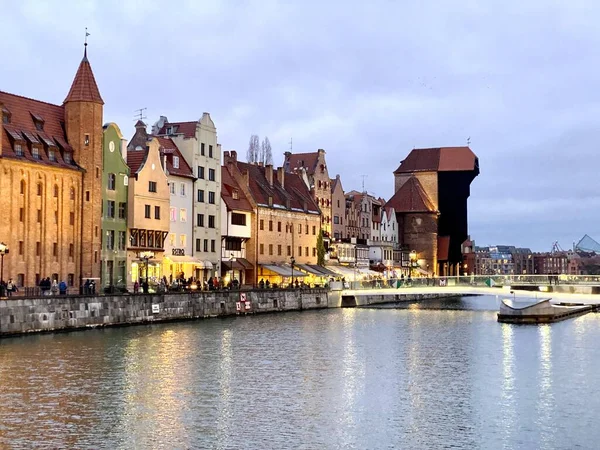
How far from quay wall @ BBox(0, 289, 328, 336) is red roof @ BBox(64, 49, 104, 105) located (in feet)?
51.5

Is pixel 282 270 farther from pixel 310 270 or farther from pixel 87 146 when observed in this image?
pixel 87 146

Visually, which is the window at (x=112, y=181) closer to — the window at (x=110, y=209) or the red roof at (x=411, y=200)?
the window at (x=110, y=209)

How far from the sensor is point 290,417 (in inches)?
1415

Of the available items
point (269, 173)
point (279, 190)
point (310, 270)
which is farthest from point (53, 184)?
point (310, 270)

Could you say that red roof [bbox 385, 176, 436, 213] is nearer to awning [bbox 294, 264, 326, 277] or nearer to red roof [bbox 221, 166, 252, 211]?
awning [bbox 294, 264, 326, 277]

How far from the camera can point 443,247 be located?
172 m

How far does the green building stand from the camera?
3105 inches

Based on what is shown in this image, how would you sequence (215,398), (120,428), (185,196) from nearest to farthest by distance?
(120,428) → (215,398) → (185,196)

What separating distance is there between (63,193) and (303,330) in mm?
20148

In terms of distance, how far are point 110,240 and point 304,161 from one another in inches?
2104

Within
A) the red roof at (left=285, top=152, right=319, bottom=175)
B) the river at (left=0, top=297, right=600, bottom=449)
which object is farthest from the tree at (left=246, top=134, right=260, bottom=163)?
the river at (left=0, top=297, right=600, bottom=449)

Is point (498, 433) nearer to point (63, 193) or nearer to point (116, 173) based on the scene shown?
point (63, 193)

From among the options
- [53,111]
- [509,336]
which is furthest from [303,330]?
[53,111]

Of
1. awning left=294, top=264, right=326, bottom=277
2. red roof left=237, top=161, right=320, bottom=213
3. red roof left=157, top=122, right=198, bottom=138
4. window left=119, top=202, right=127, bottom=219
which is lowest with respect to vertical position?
awning left=294, top=264, right=326, bottom=277
